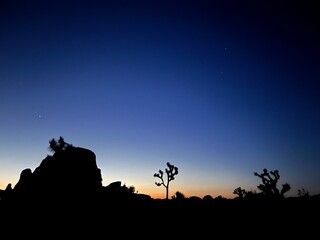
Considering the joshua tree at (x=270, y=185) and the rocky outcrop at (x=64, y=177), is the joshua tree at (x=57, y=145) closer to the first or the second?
the rocky outcrop at (x=64, y=177)

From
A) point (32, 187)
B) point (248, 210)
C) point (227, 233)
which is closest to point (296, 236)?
point (227, 233)

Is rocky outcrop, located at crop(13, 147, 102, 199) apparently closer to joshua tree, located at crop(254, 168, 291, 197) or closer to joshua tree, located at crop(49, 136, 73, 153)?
joshua tree, located at crop(49, 136, 73, 153)

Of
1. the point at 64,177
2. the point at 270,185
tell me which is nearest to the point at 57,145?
the point at 64,177

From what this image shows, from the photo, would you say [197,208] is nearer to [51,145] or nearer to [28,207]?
[28,207]

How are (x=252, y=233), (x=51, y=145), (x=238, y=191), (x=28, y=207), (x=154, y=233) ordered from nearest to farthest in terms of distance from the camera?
(x=252, y=233)
(x=154, y=233)
(x=28, y=207)
(x=51, y=145)
(x=238, y=191)

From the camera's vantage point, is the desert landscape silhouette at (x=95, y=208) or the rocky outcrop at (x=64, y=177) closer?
the desert landscape silhouette at (x=95, y=208)

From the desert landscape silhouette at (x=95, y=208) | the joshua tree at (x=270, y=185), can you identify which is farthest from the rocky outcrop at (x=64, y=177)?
the joshua tree at (x=270, y=185)

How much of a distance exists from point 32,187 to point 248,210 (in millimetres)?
15901

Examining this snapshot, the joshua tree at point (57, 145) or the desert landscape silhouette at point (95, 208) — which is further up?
the joshua tree at point (57, 145)

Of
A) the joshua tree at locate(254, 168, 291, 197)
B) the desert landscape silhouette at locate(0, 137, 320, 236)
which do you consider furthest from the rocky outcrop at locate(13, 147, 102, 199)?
the joshua tree at locate(254, 168, 291, 197)

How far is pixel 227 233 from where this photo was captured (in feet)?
Answer: 35.3

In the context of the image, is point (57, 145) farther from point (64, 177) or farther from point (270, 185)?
point (270, 185)

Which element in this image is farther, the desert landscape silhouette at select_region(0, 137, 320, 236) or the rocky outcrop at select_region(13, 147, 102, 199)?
the rocky outcrop at select_region(13, 147, 102, 199)

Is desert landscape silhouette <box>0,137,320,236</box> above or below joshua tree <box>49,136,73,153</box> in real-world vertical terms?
below
